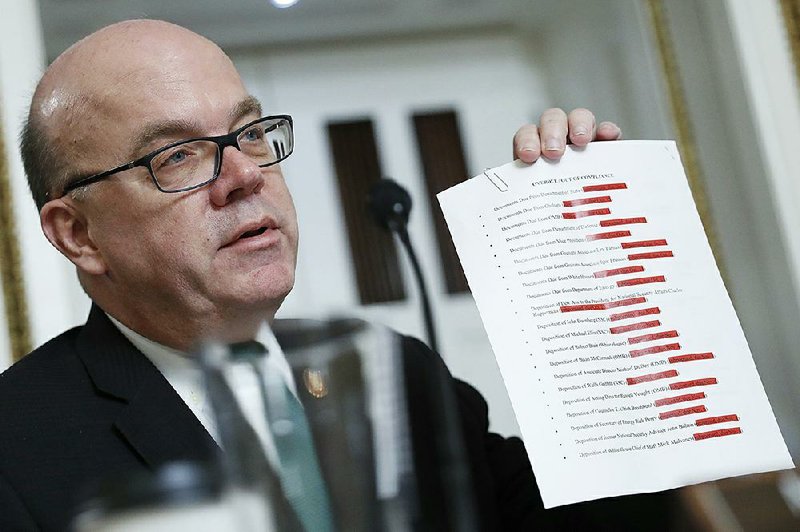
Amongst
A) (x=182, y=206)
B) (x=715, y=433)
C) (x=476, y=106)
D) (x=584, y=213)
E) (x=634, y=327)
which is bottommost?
(x=715, y=433)

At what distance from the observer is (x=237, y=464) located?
351 millimetres

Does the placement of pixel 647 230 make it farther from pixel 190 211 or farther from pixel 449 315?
pixel 449 315

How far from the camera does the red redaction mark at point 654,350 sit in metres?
0.84

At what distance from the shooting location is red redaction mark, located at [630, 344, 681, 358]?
84 cm

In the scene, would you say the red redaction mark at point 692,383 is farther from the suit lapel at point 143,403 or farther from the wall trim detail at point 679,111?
the wall trim detail at point 679,111

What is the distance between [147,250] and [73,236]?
0.15m

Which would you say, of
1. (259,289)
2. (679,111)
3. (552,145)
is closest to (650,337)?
(552,145)

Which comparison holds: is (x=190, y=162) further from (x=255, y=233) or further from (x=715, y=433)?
(x=715, y=433)

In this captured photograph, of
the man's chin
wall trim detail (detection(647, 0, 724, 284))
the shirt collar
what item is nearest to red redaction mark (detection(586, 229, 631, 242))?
the man's chin

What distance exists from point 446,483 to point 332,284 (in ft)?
9.40

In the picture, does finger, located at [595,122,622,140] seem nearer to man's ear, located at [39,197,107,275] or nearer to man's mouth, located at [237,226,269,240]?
man's mouth, located at [237,226,269,240]

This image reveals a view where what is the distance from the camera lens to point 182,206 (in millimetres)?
1143

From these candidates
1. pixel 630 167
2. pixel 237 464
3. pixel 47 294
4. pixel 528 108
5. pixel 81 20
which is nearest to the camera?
pixel 237 464

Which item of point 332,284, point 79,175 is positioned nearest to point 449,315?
point 332,284
